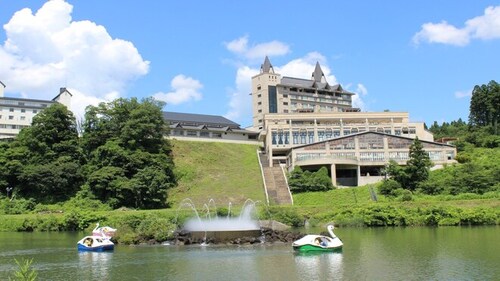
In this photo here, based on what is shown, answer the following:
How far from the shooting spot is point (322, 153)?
2815 inches

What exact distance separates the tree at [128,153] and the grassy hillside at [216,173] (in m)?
2.75

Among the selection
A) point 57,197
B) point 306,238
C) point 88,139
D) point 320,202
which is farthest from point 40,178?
point 306,238

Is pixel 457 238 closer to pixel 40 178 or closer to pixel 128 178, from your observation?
pixel 128 178

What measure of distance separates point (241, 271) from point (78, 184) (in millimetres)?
49091

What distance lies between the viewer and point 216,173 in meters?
71.6

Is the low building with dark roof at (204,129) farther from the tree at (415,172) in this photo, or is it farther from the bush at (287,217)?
the bush at (287,217)

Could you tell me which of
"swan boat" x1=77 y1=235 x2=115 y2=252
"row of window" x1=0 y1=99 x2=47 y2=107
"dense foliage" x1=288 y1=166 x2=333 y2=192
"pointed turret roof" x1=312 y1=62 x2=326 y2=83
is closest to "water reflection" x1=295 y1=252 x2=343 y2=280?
"swan boat" x1=77 y1=235 x2=115 y2=252

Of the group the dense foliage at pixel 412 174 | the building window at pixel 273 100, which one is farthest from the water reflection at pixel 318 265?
the building window at pixel 273 100

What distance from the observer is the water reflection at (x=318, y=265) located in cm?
1823

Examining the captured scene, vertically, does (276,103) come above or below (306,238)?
above

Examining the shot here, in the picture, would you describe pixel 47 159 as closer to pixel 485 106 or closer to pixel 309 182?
pixel 309 182

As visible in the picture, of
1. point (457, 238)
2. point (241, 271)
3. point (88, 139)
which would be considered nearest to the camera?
point (241, 271)

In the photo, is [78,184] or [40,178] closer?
[40,178]

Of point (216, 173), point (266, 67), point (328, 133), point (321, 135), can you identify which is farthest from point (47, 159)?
point (266, 67)
